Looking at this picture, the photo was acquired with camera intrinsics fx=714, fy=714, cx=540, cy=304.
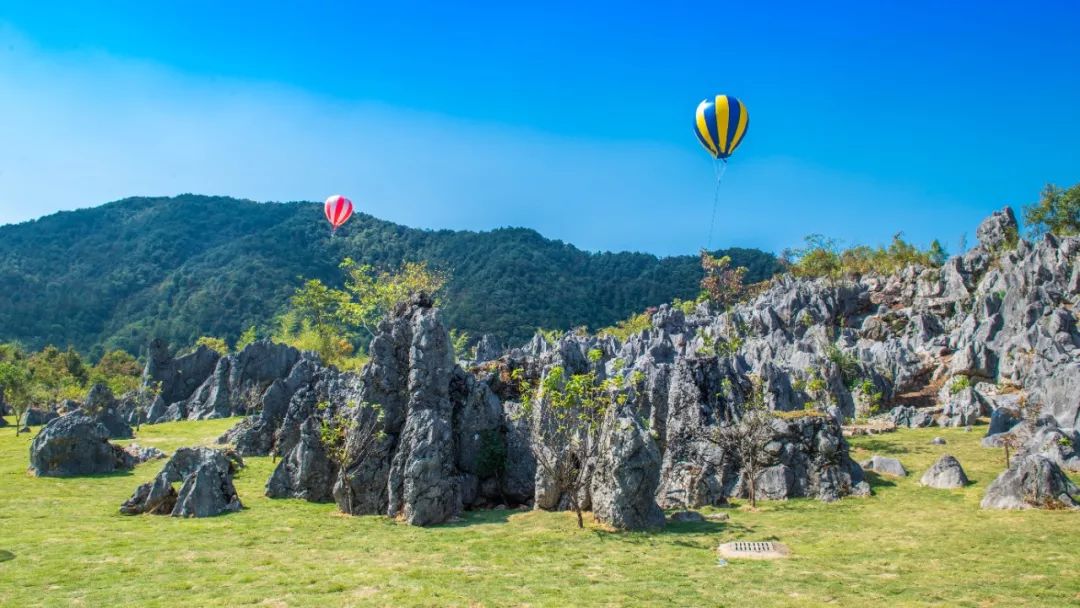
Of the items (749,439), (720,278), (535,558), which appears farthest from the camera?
(720,278)

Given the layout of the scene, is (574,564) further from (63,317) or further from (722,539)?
(63,317)

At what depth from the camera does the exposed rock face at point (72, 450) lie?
36281mm

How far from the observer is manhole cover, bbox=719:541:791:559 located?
1952 cm

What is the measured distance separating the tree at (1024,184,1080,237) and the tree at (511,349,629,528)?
10323 cm

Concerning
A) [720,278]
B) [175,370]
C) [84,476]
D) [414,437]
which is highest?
[720,278]

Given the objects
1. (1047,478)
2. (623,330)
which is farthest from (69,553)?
(623,330)

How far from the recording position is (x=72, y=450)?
122 feet

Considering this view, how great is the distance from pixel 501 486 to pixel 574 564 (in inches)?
417

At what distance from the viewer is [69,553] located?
20078mm

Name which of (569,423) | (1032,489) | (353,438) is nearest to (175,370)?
(353,438)

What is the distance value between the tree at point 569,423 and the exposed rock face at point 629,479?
53.4 inches

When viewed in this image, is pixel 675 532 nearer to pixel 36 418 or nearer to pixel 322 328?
pixel 36 418

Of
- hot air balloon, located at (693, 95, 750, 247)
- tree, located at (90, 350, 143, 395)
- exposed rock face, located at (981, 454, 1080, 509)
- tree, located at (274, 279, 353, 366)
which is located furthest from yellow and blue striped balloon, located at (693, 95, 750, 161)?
tree, located at (90, 350, 143, 395)

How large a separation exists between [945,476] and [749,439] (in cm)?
847
